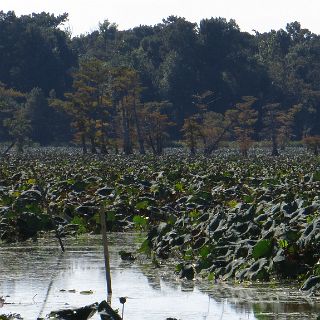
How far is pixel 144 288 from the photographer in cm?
1045

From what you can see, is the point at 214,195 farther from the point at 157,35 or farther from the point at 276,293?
the point at 157,35

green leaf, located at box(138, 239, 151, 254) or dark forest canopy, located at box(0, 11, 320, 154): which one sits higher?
dark forest canopy, located at box(0, 11, 320, 154)

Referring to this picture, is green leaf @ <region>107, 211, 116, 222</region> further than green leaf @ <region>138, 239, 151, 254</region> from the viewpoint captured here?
Yes

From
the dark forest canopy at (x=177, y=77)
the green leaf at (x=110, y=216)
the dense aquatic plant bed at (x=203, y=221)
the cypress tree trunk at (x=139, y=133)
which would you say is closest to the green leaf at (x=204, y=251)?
the dense aquatic plant bed at (x=203, y=221)

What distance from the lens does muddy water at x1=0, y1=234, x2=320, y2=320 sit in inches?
352

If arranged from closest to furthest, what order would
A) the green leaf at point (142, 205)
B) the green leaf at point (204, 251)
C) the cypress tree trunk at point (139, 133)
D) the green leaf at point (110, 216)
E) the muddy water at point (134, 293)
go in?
the muddy water at point (134, 293)
the green leaf at point (204, 251)
the green leaf at point (110, 216)
the green leaf at point (142, 205)
the cypress tree trunk at point (139, 133)

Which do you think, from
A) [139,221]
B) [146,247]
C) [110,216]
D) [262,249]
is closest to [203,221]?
[146,247]

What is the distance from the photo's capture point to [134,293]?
10117mm

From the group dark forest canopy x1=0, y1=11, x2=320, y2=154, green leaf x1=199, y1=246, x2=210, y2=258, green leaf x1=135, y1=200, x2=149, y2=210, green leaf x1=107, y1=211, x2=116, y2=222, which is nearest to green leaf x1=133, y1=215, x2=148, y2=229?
green leaf x1=107, y1=211, x2=116, y2=222

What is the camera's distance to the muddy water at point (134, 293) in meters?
8.94

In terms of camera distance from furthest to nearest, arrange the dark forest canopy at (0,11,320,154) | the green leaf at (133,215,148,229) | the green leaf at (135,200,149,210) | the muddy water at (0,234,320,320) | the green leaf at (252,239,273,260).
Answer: the dark forest canopy at (0,11,320,154) → the green leaf at (135,200,149,210) → the green leaf at (133,215,148,229) → the green leaf at (252,239,273,260) → the muddy water at (0,234,320,320)

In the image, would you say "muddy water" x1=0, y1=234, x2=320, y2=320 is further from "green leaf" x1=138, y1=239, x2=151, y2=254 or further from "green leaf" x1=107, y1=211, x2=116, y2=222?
"green leaf" x1=107, y1=211, x2=116, y2=222

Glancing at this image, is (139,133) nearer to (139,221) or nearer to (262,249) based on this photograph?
Answer: (139,221)

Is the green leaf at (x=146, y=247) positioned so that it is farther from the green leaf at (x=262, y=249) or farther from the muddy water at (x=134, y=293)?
the green leaf at (x=262, y=249)
